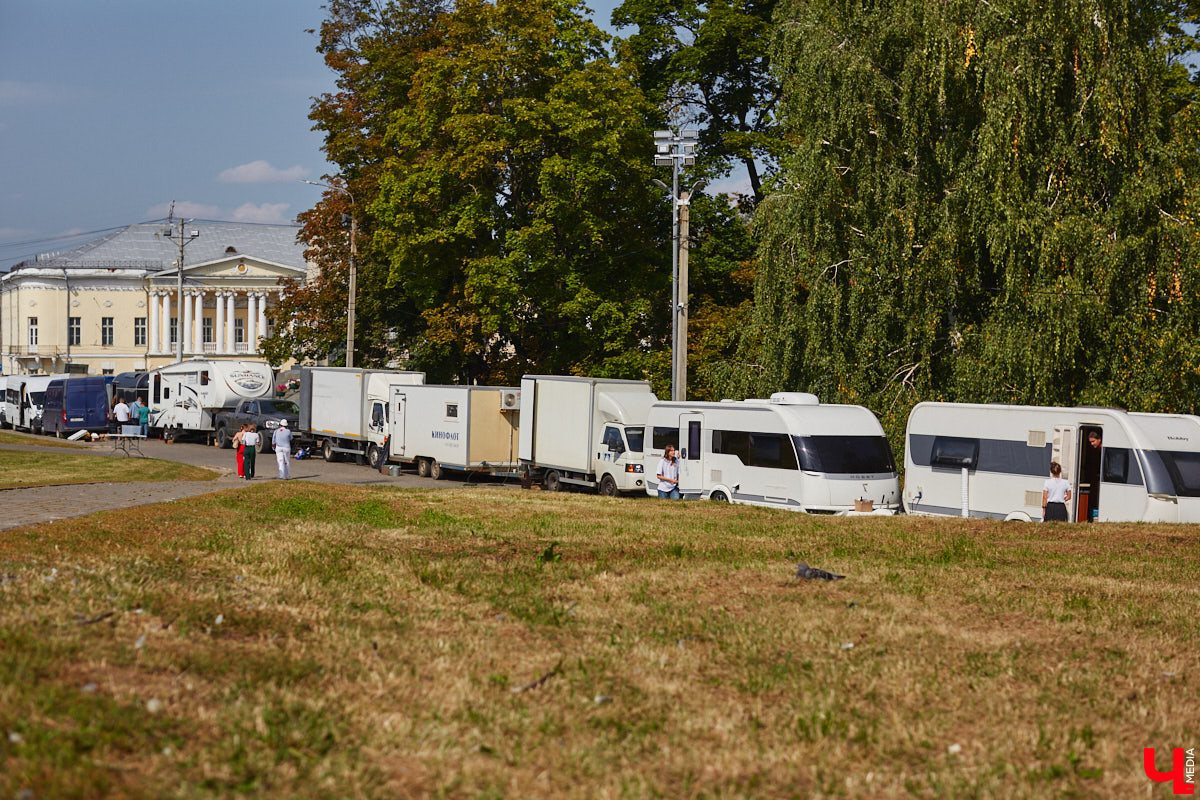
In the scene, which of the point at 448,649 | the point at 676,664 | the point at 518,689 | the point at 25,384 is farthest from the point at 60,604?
the point at 25,384

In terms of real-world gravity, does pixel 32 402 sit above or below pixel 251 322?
below

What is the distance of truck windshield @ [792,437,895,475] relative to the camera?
2298 centimetres

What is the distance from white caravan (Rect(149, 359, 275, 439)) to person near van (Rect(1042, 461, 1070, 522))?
36.2 meters

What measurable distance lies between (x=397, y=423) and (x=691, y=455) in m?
14.2

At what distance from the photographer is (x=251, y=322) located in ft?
363

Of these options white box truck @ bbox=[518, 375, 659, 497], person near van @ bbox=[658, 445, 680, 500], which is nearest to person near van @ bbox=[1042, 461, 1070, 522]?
person near van @ bbox=[658, 445, 680, 500]

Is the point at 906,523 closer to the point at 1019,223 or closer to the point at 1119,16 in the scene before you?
the point at 1019,223

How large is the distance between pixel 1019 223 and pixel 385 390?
2285 centimetres

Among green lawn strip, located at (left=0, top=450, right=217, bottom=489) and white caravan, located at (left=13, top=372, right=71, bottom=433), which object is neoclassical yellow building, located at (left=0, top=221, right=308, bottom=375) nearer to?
white caravan, located at (left=13, top=372, right=71, bottom=433)

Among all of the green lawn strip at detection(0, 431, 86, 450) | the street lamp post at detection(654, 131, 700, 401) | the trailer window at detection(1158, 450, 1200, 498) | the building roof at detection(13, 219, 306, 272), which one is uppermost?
the building roof at detection(13, 219, 306, 272)

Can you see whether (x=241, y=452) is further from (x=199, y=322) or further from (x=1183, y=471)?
(x=199, y=322)

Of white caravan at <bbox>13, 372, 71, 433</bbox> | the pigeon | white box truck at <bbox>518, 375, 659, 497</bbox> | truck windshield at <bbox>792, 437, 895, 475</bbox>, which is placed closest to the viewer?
the pigeon

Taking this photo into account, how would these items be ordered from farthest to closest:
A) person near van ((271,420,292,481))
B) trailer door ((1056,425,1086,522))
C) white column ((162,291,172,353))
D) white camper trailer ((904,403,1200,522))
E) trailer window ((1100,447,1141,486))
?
white column ((162,291,172,353))
person near van ((271,420,292,481))
trailer door ((1056,425,1086,522))
trailer window ((1100,447,1141,486))
white camper trailer ((904,403,1200,522))

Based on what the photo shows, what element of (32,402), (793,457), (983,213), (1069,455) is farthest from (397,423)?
(32,402)
